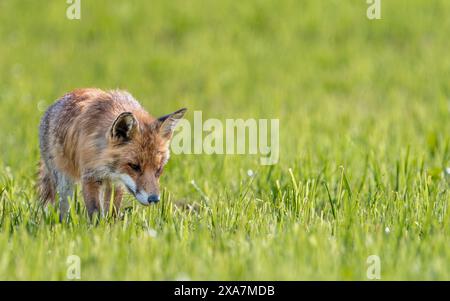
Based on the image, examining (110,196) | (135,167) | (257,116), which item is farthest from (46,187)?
(257,116)

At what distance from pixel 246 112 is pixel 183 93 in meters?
1.79

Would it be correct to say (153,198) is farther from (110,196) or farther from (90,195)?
(110,196)

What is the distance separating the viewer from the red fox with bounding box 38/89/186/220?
611 centimetres

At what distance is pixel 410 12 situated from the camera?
1600 centimetres

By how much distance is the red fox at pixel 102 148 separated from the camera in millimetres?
6109

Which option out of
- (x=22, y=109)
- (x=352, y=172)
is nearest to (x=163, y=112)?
(x=22, y=109)

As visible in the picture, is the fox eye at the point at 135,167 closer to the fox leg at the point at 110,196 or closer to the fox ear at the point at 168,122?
the fox ear at the point at 168,122

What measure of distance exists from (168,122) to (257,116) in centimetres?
491

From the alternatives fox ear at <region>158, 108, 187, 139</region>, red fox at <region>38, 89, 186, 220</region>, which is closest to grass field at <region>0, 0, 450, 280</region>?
red fox at <region>38, 89, 186, 220</region>

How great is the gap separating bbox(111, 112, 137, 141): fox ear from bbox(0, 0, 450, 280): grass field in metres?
0.60

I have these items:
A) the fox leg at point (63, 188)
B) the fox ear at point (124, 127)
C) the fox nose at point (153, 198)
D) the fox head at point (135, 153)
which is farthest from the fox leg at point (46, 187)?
the fox nose at point (153, 198)

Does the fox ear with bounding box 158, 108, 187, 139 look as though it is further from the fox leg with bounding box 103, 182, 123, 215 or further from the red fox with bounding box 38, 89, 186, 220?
the fox leg with bounding box 103, 182, 123, 215

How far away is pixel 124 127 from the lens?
20.0 feet
